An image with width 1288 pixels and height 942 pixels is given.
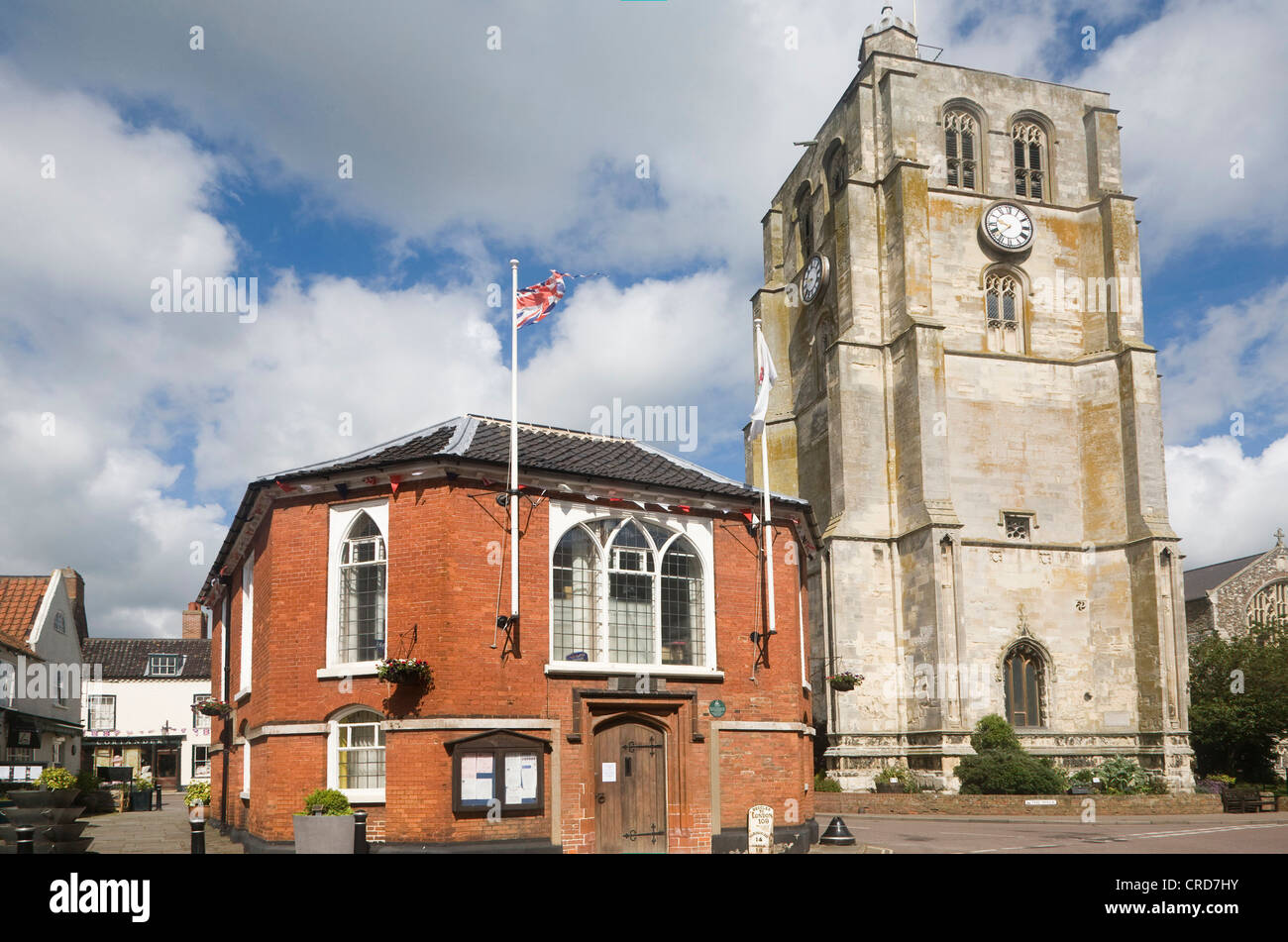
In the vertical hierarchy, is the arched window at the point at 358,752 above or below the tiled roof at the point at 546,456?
below

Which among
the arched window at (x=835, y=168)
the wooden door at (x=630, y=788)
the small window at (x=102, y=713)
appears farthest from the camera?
the small window at (x=102, y=713)

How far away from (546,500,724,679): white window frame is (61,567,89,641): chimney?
124 ft

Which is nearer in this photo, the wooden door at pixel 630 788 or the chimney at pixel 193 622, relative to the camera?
the wooden door at pixel 630 788

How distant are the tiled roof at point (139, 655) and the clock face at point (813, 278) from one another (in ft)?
131

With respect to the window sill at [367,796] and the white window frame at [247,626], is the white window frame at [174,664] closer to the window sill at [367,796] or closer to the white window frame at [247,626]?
the white window frame at [247,626]

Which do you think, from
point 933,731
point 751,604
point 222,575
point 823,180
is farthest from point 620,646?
point 823,180

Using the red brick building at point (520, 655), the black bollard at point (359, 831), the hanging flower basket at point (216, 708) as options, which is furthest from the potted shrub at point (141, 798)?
the black bollard at point (359, 831)

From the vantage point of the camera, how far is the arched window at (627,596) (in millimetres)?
20016

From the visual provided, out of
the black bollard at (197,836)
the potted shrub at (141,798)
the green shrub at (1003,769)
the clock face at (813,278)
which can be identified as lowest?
the potted shrub at (141,798)

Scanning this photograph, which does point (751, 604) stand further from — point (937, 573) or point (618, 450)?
point (937, 573)

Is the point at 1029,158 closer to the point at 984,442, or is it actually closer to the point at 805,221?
the point at 805,221
